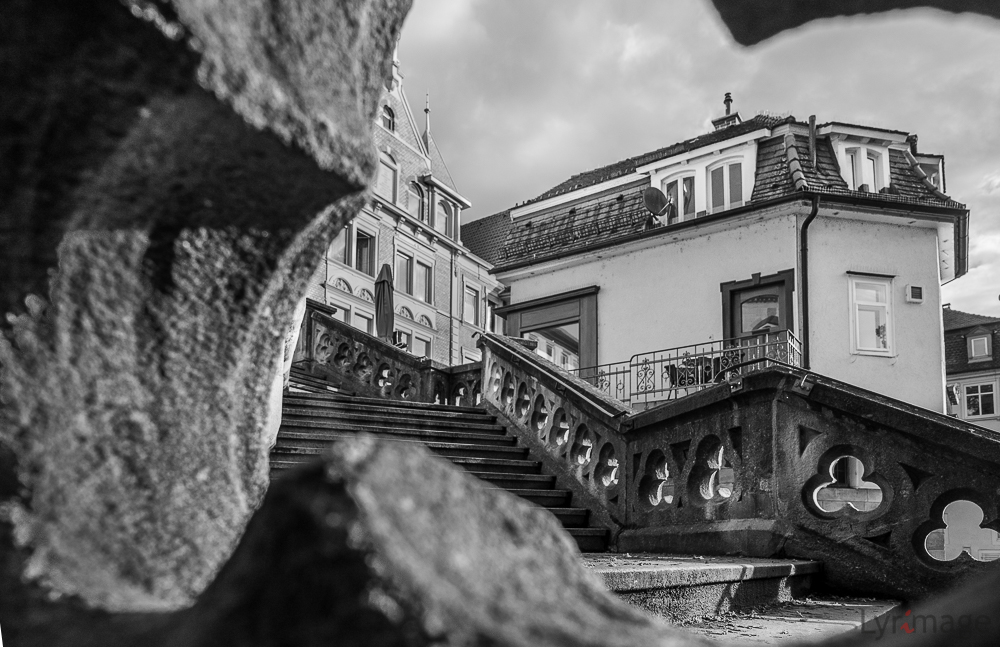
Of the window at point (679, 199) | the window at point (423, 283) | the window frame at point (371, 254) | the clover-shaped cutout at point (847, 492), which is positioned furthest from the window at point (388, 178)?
the clover-shaped cutout at point (847, 492)

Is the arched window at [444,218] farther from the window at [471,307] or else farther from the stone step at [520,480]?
the stone step at [520,480]

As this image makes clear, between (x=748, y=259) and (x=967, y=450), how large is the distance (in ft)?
48.3

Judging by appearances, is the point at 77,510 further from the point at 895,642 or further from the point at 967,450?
the point at 967,450

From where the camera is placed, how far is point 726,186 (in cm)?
2012

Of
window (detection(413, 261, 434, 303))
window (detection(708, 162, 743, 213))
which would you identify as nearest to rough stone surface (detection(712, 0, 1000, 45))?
window (detection(708, 162, 743, 213))

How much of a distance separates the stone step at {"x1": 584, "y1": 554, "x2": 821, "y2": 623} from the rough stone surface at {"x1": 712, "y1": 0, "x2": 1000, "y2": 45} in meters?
2.65

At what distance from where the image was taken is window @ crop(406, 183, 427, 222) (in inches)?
1518

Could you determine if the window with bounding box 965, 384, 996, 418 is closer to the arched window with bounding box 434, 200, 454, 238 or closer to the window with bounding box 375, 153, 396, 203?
the arched window with bounding box 434, 200, 454, 238

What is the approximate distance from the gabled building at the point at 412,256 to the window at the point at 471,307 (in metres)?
0.05

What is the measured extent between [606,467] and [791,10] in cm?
639

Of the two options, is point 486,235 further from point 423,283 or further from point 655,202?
point 655,202

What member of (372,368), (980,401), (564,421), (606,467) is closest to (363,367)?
(372,368)

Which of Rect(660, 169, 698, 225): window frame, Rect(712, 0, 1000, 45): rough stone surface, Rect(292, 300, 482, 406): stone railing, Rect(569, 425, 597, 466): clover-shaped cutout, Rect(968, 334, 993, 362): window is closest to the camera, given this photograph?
Rect(712, 0, 1000, 45): rough stone surface

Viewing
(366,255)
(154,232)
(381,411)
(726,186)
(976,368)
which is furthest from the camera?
(976,368)
